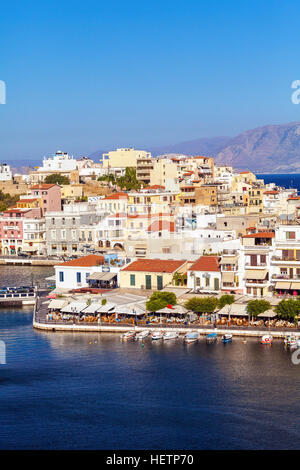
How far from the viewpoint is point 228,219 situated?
172 feet

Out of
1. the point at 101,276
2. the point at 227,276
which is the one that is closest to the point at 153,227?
the point at 101,276

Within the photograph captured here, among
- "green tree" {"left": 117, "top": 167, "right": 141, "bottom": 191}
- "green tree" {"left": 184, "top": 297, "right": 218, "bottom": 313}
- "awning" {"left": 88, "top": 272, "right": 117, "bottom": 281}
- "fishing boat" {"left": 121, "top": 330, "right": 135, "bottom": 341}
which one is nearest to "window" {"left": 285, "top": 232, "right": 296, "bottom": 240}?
"green tree" {"left": 184, "top": 297, "right": 218, "bottom": 313}

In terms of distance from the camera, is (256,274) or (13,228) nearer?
(256,274)

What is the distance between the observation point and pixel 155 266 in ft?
135

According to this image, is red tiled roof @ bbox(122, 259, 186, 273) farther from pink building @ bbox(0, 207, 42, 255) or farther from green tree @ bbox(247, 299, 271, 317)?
pink building @ bbox(0, 207, 42, 255)

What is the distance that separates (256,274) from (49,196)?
123 ft

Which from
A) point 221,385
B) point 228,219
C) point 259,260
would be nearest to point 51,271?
point 228,219

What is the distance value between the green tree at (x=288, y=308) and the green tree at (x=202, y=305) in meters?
3.23

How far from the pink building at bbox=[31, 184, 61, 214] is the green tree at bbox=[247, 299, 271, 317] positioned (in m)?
38.7

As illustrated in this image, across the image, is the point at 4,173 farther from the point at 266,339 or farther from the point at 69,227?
the point at 266,339

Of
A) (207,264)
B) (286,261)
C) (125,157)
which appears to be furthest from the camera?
(125,157)

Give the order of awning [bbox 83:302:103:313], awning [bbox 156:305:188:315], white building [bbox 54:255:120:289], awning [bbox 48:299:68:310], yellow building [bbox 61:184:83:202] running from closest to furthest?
awning [bbox 156:305:188:315] < awning [bbox 83:302:103:313] < awning [bbox 48:299:68:310] < white building [bbox 54:255:120:289] < yellow building [bbox 61:184:83:202]

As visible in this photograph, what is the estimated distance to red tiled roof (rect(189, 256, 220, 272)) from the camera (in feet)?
128
